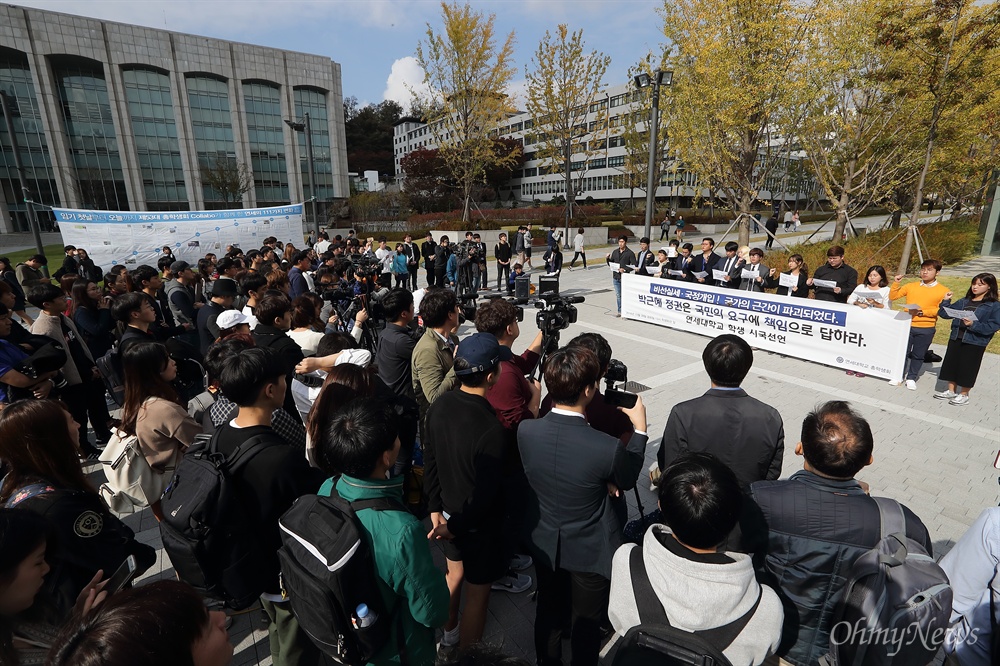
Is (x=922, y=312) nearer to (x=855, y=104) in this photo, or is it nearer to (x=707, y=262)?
(x=707, y=262)

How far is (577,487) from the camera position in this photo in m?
2.30

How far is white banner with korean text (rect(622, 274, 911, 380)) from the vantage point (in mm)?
7332

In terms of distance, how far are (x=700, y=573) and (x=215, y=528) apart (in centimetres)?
199

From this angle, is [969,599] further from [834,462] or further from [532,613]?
[532,613]

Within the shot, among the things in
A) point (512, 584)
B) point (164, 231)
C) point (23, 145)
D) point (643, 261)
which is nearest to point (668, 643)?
point (512, 584)

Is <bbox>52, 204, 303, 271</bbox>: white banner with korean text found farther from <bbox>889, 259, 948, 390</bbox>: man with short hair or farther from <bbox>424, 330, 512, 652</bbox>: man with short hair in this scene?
<bbox>889, 259, 948, 390</bbox>: man with short hair

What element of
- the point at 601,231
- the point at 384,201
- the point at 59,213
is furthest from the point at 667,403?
the point at 384,201

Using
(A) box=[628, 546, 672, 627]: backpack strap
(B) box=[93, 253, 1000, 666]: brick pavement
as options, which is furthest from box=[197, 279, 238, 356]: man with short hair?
(A) box=[628, 546, 672, 627]: backpack strap

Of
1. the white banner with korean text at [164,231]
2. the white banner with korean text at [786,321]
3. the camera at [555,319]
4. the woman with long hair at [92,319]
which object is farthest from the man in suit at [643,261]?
the white banner with korean text at [164,231]

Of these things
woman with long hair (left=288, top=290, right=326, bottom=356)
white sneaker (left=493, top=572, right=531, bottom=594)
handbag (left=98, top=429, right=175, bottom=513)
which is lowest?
white sneaker (left=493, top=572, right=531, bottom=594)

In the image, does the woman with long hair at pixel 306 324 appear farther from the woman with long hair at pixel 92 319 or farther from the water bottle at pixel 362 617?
the water bottle at pixel 362 617

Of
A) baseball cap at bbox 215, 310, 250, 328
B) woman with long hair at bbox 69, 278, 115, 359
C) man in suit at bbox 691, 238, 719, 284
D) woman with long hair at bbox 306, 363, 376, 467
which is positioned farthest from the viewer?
man in suit at bbox 691, 238, 719, 284

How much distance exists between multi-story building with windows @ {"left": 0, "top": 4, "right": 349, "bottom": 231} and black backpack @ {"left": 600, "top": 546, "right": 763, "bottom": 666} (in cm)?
5117

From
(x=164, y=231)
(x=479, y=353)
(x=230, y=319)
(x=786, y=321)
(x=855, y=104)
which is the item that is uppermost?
(x=855, y=104)
